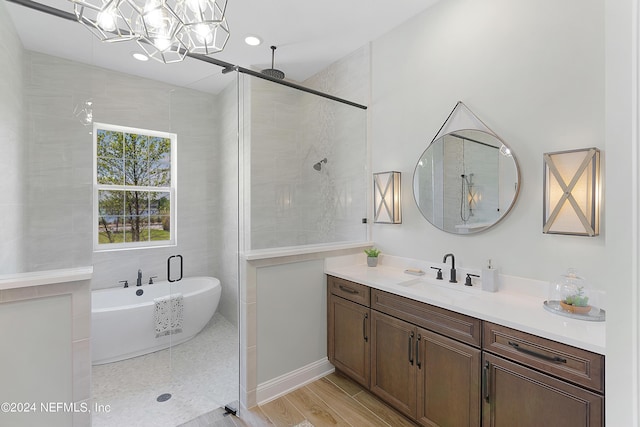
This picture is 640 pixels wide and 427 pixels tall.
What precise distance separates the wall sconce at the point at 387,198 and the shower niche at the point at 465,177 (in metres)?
0.19

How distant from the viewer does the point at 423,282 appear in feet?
7.37

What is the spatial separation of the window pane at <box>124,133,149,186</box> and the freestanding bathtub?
1.37m

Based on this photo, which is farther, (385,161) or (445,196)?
(385,161)

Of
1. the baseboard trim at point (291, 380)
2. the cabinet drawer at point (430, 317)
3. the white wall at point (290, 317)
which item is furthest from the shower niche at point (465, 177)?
the baseboard trim at point (291, 380)

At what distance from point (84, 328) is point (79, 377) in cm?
26

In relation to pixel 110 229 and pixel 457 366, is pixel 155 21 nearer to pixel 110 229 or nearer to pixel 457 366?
pixel 457 366

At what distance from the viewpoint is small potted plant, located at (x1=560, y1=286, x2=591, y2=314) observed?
143 cm

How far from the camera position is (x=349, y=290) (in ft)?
7.59

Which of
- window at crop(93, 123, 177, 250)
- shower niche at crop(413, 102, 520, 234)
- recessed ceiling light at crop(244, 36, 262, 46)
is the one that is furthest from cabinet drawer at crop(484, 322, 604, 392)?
window at crop(93, 123, 177, 250)

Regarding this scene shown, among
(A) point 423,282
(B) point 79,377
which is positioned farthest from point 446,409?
(B) point 79,377

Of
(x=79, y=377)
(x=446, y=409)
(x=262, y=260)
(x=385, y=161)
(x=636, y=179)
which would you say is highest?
(x=385, y=161)

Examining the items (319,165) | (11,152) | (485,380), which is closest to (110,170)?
(11,152)

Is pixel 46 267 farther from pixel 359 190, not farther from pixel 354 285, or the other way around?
pixel 359 190

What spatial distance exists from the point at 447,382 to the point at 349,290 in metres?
0.90
